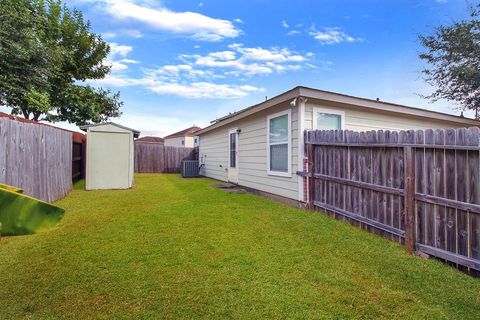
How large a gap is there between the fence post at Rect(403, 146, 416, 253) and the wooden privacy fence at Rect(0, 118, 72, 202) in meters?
6.26

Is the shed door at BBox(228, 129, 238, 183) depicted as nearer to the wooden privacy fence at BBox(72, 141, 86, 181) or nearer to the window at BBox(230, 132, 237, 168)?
the window at BBox(230, 132, 237, 168)

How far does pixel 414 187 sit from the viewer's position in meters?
3.67

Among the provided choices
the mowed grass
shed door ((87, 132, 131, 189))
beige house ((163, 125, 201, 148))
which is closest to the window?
shed door ((87, 132, 131, 189))

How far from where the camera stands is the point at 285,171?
23.1 ft

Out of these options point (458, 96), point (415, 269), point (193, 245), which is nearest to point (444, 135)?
point (415, 269)

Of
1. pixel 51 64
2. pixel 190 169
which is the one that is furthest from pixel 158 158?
pixel 51 64

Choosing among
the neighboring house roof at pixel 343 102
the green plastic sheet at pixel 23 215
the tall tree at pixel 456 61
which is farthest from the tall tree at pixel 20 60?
the tall tree at pixel 456 61

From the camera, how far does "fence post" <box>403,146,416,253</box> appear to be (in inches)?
144

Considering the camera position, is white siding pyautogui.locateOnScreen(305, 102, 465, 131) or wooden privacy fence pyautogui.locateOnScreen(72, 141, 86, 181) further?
wooden privacy fence pyautogui.locateOnScreen(72, 141, 86, 181)

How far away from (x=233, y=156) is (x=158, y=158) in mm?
8898

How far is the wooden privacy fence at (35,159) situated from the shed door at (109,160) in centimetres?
100

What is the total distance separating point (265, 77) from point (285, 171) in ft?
24.8

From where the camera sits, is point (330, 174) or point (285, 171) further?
point (285, 171)

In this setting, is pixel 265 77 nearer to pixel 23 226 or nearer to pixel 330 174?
pixel 330 174
